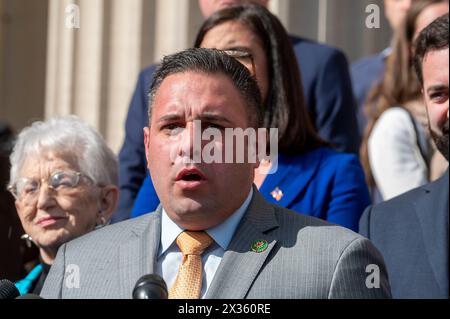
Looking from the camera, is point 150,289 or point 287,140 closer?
point 150,289

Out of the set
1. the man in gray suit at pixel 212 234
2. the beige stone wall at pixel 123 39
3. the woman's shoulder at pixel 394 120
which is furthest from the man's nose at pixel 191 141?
the beige stone wall at pixel 123 39

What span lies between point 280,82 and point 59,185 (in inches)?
40.1

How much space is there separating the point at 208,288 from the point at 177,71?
26.6 inches

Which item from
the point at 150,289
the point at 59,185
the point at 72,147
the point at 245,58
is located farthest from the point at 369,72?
the point at 150,289

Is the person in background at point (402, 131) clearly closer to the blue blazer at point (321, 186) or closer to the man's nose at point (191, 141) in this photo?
the blue blazer at point (321, 186)

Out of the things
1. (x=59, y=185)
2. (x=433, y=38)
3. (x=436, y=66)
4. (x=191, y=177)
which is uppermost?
(x=433, y=38)

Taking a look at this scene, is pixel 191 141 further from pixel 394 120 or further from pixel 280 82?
pixel 394 120

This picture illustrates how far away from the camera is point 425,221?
4637 millimetres

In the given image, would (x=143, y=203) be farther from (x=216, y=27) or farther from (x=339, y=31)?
(x=339, y=31)

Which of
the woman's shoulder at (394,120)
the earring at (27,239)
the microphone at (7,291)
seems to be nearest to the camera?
the microphone at (7,291)

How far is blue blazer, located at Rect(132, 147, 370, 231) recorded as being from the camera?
15.6ft

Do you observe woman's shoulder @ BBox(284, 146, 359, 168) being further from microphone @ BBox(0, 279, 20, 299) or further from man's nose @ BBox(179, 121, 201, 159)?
microphone @ BBox(0, 279, 20, 299)

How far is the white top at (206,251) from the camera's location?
11.6 feet
